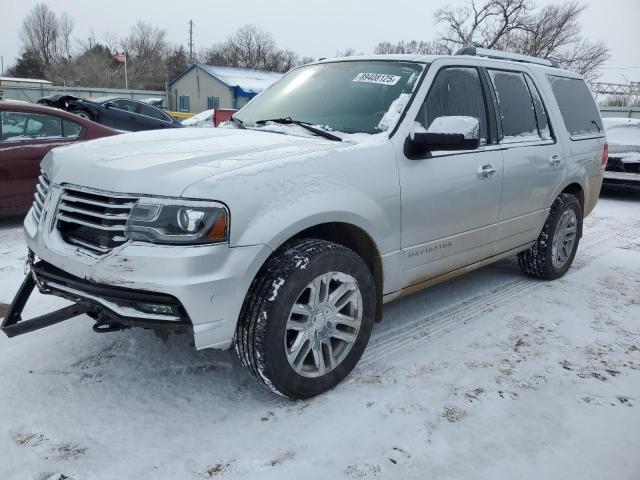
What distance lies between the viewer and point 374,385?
9.31ft

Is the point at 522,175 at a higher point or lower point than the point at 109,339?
higher

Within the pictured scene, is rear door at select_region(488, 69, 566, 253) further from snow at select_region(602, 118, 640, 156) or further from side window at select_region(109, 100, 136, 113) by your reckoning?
side window at select_region(109, 100, 136, 113)

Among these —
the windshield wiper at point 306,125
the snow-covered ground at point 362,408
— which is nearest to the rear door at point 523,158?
the snow-covered ground at point 362,408

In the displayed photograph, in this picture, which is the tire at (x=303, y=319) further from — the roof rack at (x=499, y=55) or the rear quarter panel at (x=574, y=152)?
the rear quarter panel at (x=574, y=152)

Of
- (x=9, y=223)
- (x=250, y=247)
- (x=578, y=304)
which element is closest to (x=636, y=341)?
(x=578, y=304)

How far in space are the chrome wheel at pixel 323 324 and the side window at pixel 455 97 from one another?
1.16 meters

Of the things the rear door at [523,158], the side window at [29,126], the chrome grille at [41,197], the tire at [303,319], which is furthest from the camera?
the side window at [29,126]

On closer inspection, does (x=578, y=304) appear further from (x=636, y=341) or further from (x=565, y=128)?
(x=565, y=128)

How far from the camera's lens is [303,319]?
258cm

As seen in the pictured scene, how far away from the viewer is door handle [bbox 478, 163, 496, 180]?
3.44m

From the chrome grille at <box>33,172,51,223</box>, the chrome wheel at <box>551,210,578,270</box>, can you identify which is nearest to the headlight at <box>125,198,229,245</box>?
the chrome grille at <box>33,172,51,223</box>

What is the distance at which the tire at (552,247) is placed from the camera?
4.46 m

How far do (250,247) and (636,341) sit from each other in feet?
9.04

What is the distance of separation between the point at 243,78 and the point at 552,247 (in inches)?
1448
